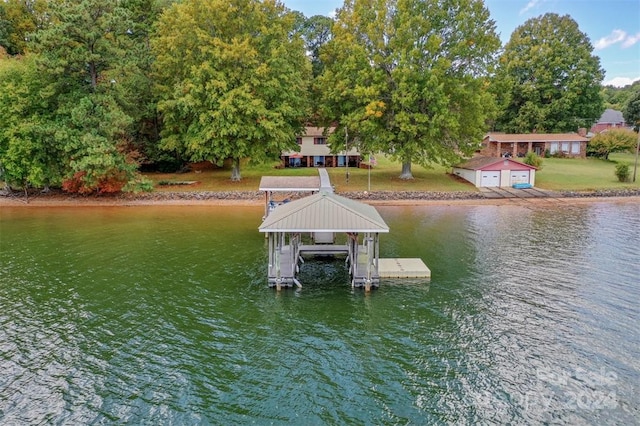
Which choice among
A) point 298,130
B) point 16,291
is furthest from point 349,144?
point 16,291

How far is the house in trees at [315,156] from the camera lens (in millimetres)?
51594

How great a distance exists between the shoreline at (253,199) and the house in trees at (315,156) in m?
16.2

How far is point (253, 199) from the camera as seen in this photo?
35.4 meters

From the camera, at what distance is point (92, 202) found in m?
34.8

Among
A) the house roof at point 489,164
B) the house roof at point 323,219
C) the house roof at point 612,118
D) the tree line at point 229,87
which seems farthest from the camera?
the house roof at point 612,118

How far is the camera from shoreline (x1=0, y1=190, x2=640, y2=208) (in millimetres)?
34781

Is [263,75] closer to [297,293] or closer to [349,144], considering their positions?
[349,144]

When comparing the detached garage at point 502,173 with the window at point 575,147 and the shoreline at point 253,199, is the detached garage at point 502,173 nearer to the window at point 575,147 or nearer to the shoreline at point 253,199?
the shoreline at point 253,199

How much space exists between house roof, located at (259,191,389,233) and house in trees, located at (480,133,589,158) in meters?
46.4

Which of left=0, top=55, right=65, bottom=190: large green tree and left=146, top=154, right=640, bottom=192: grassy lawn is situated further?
left=146, top=154, right=640, bottom=192: grassy lawn

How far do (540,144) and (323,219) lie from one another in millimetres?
51951

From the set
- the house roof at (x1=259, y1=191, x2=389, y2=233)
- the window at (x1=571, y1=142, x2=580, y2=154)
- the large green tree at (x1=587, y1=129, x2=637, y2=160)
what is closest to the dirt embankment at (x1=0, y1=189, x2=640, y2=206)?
the house roof at (x1=259, y1=191, x2=389, y2=233)

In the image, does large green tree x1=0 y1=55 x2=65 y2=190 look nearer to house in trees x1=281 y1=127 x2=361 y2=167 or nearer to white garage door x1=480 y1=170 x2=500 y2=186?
house in trees x1=281 y1=127 x2=361 y2=167

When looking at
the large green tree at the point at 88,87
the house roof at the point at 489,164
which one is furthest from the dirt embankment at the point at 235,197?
the house roof at the point at 489,164
